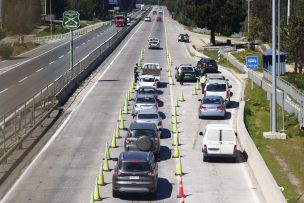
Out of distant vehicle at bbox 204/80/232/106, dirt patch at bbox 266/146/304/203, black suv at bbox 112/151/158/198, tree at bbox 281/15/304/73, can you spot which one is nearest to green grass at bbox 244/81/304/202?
dirt patch at bbox 266/146/304/203

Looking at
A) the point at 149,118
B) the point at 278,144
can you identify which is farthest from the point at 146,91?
the point at 278,144

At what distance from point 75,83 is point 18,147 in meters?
23.7

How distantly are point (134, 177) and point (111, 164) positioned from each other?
642 cm

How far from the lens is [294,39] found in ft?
233

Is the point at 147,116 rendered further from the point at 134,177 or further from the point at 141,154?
the point at 134,177

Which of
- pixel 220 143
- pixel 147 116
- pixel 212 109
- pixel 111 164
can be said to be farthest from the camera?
pixel 212 109

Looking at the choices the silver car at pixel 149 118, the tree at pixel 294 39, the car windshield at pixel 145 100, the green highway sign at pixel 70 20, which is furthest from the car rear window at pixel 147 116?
the tree at pixel 294 39

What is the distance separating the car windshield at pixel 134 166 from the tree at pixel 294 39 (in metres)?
45.1

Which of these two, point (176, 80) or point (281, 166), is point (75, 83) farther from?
point (281, 166)

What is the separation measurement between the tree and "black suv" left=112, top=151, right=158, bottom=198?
45125mm

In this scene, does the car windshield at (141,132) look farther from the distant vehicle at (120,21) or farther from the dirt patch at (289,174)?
the distant vehicle at (120,21)

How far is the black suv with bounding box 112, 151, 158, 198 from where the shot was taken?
79.2 feet

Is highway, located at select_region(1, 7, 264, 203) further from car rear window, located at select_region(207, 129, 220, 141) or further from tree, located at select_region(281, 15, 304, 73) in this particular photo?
tree, located at select_region(281, 15, 304, 73)

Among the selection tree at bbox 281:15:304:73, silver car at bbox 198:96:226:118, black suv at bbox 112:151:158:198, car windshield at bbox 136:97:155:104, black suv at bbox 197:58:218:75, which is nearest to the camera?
black suv at bbox 112:151:158:198
